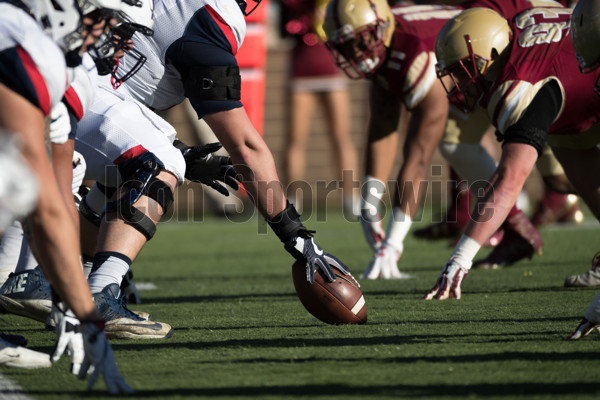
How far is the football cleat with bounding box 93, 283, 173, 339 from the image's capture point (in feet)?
9.62

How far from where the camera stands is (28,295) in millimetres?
3219

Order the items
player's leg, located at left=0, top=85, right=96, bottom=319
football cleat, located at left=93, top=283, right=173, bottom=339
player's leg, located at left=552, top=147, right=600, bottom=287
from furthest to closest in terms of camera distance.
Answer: player's leg, located at left=552, top=147, right=600, bottom=287 < football cleat, located at left=93, top=283, right=173, bottom=339 < player's leg, located at left=0, top=85, right=96, bottom=319

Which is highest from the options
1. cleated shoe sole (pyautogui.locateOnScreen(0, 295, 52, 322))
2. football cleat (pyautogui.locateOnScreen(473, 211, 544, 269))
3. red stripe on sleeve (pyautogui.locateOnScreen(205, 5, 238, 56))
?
red stripe on sleeve (pyautogui.locateOnScreen(205, 5, 238, 56))

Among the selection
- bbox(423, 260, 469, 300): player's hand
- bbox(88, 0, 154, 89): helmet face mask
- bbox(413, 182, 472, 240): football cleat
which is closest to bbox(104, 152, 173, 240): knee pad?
bbox(88, 0, 154, 89): helmet face mask

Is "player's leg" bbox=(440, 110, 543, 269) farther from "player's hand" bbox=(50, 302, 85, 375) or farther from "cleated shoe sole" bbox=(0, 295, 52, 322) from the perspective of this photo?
"player's hand" bbox=(50, 302, 85, 375)

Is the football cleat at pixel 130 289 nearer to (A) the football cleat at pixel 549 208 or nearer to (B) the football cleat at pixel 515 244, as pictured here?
(B) the football cleat at pixel 515 244

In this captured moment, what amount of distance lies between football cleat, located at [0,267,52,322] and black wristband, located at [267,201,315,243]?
2.81 ft

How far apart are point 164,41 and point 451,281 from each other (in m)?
1.48

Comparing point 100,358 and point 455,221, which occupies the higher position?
point 100,358

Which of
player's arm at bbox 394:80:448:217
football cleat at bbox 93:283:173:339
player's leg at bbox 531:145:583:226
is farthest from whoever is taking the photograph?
player's leg at bbox 531:145:583:226

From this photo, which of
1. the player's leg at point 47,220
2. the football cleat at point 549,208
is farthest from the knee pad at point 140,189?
the football cleat at point 549,208

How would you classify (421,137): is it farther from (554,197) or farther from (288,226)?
(288,226)

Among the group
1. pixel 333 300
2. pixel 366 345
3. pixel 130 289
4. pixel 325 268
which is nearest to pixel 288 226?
pixel 325 268

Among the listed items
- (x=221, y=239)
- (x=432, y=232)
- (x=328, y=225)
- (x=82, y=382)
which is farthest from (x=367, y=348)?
(x=328, y=225)
